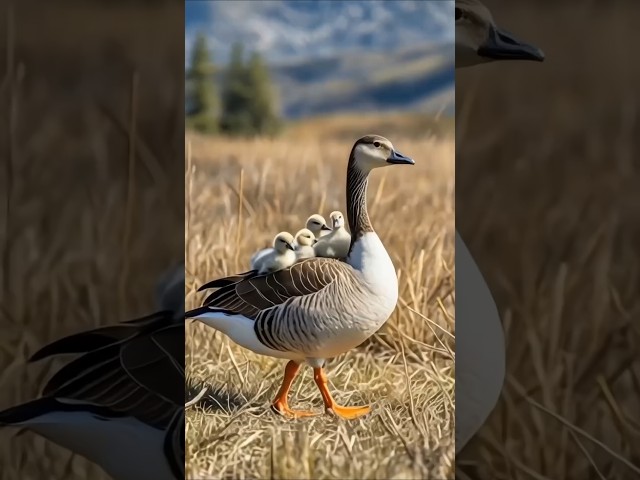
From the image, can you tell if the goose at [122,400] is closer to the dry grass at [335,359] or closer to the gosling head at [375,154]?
the dry grass at [335,359]

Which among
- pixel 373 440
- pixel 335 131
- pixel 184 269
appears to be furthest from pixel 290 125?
pixel 373 440

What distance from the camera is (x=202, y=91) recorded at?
7.80ft

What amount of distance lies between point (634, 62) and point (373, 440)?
1.29 meters

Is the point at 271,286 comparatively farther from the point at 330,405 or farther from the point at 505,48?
the point at 505,48

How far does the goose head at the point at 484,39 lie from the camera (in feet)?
7.67

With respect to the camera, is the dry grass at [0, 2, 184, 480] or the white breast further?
the dry grass at [0, 2, 184, 480]

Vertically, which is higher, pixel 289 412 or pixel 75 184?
pixel 75 184

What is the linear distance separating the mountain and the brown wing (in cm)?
44

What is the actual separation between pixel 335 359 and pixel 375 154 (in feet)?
1.93

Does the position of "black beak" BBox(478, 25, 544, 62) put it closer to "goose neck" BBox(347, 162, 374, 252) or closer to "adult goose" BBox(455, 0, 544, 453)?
"adult goose" BBox(455, 0, 544, 453)

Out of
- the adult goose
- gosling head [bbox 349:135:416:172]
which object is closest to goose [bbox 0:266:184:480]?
gosling head [bbox 349:135:416:172]

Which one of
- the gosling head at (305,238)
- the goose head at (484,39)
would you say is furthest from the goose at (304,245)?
the goose head at (484,39)

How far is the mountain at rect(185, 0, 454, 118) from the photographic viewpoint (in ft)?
7.76

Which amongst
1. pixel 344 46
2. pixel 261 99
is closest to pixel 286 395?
pixel 261 99
